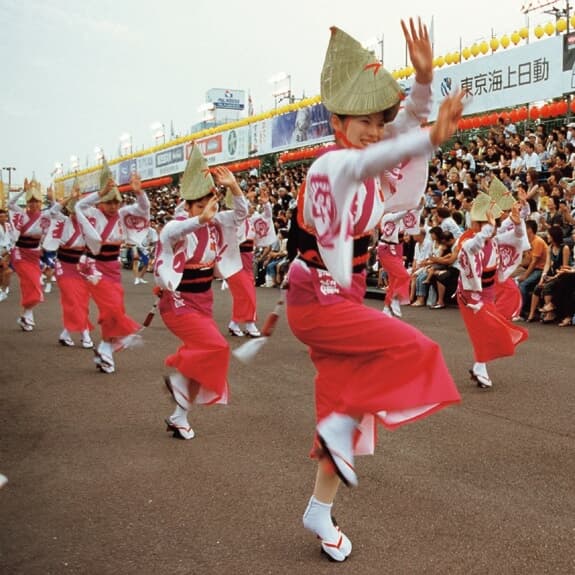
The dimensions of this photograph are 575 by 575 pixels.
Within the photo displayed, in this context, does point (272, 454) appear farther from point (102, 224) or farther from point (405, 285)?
point (405, 285)

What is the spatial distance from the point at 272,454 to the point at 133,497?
1032mm

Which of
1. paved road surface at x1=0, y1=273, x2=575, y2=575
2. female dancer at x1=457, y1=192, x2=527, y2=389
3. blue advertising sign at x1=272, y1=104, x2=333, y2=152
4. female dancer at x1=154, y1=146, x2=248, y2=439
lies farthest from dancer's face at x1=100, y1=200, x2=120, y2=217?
blue advertising sign at x1=272, y1=104, x2=333, y2=152

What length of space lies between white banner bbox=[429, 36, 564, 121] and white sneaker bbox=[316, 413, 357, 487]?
43.1 ft

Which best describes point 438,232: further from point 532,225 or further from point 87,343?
point 87,343

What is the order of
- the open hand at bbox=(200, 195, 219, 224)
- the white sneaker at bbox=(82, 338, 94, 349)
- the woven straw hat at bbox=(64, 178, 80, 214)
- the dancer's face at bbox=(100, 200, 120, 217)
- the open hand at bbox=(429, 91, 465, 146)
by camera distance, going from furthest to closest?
the white sneaker at bbox=(82, 338, 94, 349) → the woven straw hat at bbox=(64, 178, 80, 214) → the dancer's face at bbox=(100, 200, 120, 217) → the open hand at bbox=(200, 195, 219, 224) → the open hand at bbox=(429, 91, 465, 146)

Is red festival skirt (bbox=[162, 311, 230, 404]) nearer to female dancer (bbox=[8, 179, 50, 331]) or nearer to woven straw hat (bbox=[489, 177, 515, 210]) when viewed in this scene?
woven straw hat (bbox=[489, 177, 515, 210])

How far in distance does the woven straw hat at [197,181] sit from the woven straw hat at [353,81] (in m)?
2.09

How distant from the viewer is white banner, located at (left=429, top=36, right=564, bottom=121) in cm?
1552

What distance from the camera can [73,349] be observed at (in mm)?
9000

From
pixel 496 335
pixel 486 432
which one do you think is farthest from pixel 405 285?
pixel 486 432

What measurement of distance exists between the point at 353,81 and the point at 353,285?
869mm

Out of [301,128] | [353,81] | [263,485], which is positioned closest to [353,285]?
[353,81]

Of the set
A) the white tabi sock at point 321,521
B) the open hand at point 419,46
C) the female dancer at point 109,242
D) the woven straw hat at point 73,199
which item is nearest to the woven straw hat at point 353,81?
the open hand at point 419,46

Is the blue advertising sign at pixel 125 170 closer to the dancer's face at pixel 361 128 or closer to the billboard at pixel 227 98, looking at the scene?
the billboard at pixel 227 98
